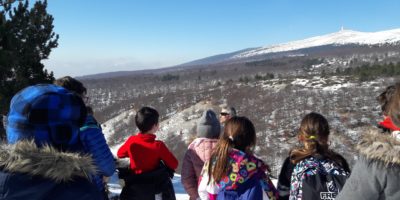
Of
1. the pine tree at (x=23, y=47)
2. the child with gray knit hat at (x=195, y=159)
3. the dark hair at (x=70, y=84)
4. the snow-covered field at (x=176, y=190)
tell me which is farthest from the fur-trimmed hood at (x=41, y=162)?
the pine tree at (x=23, y=47)

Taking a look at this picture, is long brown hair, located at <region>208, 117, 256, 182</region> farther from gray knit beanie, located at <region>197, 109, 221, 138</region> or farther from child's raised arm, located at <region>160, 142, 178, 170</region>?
gray knit beanie, located at <region>197, 109, 221, 138</region>

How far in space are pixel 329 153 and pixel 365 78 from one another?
55.8 m

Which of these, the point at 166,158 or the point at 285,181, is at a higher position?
the point at 166,158

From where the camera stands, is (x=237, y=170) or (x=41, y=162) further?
(x=237, y=170)

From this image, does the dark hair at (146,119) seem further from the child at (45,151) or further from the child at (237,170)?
the child at (45,151)

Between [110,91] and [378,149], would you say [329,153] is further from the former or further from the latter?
[110,91]

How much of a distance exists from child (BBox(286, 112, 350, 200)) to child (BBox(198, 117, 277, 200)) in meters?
0.28

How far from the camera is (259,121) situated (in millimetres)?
47594

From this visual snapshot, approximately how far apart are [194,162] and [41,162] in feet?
8.27

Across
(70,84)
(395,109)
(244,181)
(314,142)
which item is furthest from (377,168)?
(70,84)

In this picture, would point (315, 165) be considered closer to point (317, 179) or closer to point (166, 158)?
point (317, 179)

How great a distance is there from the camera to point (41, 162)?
1510 millimetres

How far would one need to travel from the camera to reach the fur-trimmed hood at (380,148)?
1703 mm

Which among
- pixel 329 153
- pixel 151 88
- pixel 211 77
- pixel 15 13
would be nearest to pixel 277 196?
pixel 329 153
